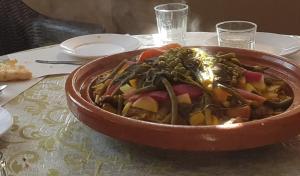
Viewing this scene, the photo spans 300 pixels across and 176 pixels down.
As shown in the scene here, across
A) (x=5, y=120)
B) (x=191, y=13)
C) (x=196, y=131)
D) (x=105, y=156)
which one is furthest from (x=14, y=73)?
(x=191, y=13)

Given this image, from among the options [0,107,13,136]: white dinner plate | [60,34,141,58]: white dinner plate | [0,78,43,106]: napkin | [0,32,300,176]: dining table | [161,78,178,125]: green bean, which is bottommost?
[60,34,141,58]: white dinner plate

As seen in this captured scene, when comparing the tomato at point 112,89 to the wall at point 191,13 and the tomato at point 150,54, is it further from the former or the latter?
the wall at point 191,13

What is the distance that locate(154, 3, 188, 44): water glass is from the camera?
153 centimetres

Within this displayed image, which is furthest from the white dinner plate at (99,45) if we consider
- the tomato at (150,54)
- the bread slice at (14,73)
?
the tomato at (150,54)

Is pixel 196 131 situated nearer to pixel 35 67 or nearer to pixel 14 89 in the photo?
pixel 14 89

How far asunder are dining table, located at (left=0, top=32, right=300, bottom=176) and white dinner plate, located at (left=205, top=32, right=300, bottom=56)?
1.67 ft

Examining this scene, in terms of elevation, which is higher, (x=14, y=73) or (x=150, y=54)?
Result: (x=150, y=54)

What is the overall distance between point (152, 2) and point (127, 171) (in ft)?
7.01

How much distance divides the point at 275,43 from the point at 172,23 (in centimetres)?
31

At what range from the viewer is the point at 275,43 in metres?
1.46

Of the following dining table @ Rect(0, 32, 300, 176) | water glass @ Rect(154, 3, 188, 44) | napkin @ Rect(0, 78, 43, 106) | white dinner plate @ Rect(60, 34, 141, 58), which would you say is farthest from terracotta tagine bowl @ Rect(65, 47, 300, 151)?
water glass @ Rect(154, 3, 188, 44)

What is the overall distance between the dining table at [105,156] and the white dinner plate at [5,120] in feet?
0.06

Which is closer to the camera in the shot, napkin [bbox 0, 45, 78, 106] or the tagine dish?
the tagine dish

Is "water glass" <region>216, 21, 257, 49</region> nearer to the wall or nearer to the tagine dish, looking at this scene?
the tagine dish
